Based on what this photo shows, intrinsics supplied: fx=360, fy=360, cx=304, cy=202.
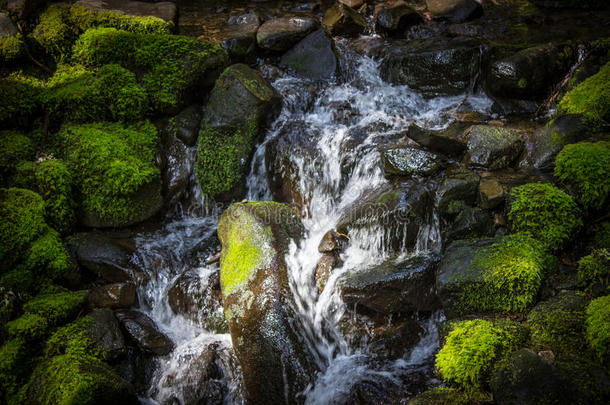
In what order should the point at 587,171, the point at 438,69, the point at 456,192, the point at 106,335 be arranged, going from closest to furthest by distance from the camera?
the point at 106,335
the point at 587,171
the point at 456,192
the point at 438,69

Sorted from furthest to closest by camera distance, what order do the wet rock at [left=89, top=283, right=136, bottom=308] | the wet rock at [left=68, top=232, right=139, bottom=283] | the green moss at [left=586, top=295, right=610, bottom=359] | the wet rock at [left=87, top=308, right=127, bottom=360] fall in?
the wet rock at [left=68, top=232, right=139, bottom=283]
the wet rock at [left=89, top=283, right=136, bottom=308]
the wet rock at [left=87, top=308, right=127, bottom=360]
the green moss at [left=586, top=295, right=610, bottom=359]

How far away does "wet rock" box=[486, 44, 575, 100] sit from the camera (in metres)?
6.51

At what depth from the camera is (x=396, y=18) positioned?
854 cm

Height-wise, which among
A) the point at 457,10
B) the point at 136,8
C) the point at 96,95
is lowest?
the point at 96,95

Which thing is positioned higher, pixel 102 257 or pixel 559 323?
pixel 559 323

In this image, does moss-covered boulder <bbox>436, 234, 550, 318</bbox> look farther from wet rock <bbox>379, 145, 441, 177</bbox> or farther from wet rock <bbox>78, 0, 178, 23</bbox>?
wet rock <bbox>78, 0, 178, 23</bbox>

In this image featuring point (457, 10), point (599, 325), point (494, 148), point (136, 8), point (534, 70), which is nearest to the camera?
point (599, 325)

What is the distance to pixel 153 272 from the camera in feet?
16.8

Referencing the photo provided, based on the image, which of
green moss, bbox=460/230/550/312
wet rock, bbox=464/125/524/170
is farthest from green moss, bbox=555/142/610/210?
green moss, bbox=460/230/550/312

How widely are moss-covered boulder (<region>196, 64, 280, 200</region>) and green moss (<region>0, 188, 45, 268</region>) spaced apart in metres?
2.23

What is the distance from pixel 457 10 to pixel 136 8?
7.37 m

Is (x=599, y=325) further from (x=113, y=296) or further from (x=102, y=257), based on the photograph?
(x=102, y=257)

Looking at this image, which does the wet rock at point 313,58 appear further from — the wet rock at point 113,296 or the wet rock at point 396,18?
the wet rock at point 113,296

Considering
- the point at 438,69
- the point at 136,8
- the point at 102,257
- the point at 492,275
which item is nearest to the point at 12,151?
the point at 102,257
